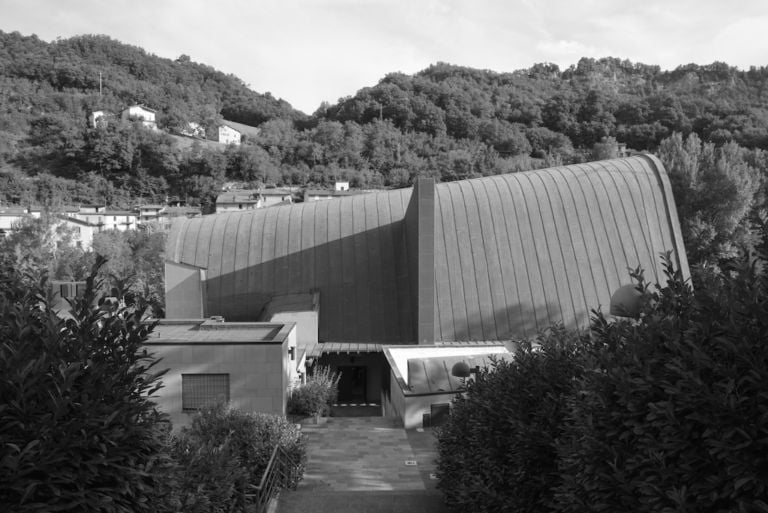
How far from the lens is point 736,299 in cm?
397

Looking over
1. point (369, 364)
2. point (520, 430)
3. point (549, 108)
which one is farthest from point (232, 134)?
point (520, 430)

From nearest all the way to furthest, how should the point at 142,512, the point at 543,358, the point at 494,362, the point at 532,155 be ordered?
the point at 142,512
the point at 543,358
the point at 494,362
the point at 532,155

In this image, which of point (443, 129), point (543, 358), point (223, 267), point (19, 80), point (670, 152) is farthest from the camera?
point (19, 80)

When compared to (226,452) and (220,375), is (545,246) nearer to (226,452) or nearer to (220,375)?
(220,375)

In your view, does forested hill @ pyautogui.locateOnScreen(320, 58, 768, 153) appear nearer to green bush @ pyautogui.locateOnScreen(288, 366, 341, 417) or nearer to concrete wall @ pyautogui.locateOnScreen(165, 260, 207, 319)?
concrete wall @ pyautogui.locateOnScreen(165, 260, 207, 319)

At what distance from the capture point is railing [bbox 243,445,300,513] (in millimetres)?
8672

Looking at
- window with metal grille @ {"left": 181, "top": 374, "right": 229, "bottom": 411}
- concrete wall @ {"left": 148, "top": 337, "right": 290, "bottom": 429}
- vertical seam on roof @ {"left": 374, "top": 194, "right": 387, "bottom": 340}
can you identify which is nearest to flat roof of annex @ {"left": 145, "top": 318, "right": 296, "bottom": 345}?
concrete wall @ {"left": 148, "top": 337, "right": 290, "bottom": 429}

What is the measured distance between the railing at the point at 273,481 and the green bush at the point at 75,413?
359 centimetres

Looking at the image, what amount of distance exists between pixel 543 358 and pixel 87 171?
4654 inches

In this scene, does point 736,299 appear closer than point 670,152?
Yes

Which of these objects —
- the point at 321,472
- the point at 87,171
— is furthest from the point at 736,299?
the point at 87,171

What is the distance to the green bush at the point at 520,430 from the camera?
687 cm

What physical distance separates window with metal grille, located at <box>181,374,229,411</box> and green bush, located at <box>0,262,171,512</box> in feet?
33.4

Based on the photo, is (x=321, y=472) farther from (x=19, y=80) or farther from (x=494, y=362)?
(x=19, y=80)
